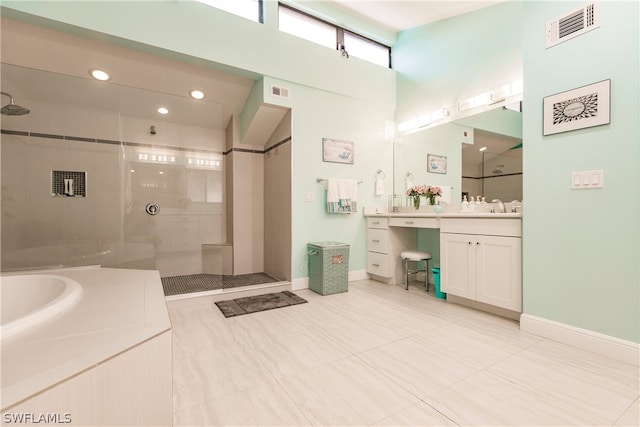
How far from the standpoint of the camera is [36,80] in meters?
2.60

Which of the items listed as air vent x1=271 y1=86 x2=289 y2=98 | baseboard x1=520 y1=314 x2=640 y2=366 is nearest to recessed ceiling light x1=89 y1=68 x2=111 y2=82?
air vent x1=271 y1=86 x2=289 y2=98

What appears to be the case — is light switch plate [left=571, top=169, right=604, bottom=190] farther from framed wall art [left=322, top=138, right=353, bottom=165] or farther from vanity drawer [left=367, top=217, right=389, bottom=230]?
framed wall art [left=322, top=138, right=353, bottom=165]

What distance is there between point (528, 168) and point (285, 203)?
236 cm

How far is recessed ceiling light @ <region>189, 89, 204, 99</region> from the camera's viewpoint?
327cm

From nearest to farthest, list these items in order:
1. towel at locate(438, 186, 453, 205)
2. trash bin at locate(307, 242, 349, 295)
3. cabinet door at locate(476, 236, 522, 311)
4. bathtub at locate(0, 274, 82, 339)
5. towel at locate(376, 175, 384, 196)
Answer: bathtub at locate(0, 274, 82, 339) → cabinet door at locate(476, 236, 522, 311) → trash bin at locate(307, 242, 349, 295) → towel at locate(438, 186, 453, 205) → towel at locate(376, 175, 384, 196)

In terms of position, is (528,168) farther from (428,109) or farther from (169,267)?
(169,267)

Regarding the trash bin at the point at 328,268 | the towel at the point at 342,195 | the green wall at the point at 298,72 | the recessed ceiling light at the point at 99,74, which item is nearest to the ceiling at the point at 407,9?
the green wall at the point at 298,72

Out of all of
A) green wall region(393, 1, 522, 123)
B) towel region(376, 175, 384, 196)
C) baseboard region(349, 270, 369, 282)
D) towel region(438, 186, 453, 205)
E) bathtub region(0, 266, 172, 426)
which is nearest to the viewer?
bathtub region(0, 266, 172, 426)

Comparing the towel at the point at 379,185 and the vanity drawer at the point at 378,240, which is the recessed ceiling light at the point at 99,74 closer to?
the towel at the point at 379,185

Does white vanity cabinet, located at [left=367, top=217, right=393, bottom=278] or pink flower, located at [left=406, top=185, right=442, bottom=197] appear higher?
pink flower, located at [left=406, top=185, right=442, bottom=197]

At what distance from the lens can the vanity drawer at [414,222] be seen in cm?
277

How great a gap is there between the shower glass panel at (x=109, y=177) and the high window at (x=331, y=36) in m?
1.35

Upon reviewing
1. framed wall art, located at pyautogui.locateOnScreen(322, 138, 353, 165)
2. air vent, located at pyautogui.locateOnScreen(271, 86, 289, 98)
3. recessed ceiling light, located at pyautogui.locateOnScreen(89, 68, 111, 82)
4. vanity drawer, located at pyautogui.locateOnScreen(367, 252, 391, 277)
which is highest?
recessed ceiling light, located at pyautogui.locateOnScreen(89, 68, 111, 82)

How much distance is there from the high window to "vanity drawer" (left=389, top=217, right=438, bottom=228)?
2.21 meters
